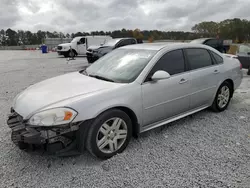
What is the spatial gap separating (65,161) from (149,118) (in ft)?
4.21

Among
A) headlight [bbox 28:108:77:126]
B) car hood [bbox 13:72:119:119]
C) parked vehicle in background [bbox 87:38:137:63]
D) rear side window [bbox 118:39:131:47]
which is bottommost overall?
headlight [bbox 28:108:77:126]

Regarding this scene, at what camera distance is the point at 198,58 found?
3.80m

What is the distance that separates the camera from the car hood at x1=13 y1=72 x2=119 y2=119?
251 cm

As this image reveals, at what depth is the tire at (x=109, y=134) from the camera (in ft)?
8.30

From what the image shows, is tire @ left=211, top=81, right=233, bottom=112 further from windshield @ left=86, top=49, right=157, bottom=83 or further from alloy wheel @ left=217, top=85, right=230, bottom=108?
windshield @ left=86, top=49, right=157, bottom=83

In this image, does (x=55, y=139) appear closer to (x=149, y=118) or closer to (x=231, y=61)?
(x=149, y=118)

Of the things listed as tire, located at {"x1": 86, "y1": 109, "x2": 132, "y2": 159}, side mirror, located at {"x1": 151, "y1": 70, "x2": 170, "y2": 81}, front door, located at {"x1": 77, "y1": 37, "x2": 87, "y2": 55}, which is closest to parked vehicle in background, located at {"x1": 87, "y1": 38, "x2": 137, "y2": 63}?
front door, located at {"x1": 77, "y1": 37, "x2": 87, "y2": 55}

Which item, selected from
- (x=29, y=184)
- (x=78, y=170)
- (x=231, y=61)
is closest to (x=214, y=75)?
(x=231, y=61)

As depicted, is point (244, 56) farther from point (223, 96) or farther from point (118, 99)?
point (118, 99)

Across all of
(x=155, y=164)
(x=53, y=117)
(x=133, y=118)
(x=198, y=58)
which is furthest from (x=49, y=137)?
(x=198, y=58)

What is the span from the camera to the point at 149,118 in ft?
10.0

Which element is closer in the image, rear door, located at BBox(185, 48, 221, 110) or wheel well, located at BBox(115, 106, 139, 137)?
wheel well, located at BBox(115, 106, 139, 137)

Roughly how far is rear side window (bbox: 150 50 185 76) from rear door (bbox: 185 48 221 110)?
180 mm

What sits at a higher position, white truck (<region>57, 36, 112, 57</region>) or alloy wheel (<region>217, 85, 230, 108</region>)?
white truck (<region>57, 36, 112, 57</region>)
